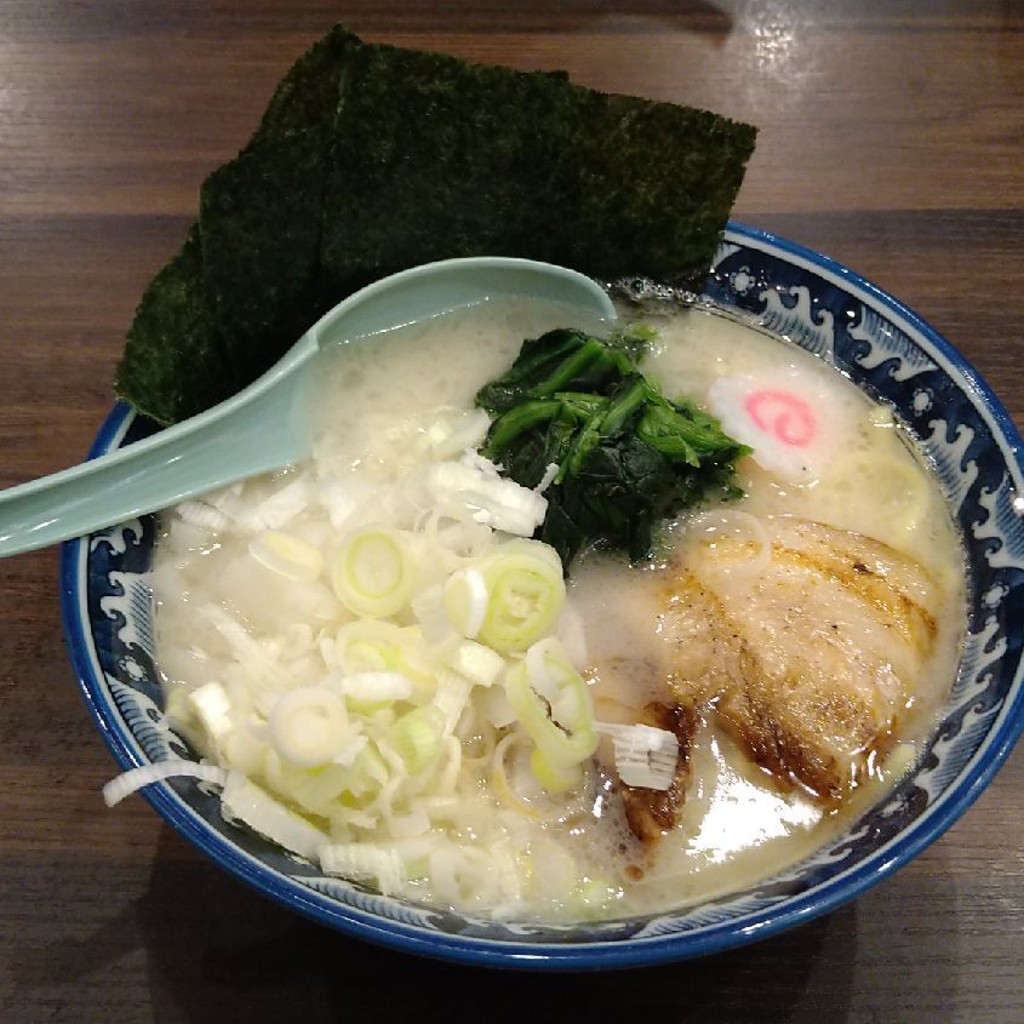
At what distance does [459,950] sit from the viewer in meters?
0.88

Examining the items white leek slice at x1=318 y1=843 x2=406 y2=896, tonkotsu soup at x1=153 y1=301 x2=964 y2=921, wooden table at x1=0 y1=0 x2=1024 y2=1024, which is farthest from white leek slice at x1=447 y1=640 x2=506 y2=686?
wooden table at x1=0 y1=0 x2=1024 y2=1024

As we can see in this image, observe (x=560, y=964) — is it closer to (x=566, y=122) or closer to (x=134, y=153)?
(x=566, y=122)

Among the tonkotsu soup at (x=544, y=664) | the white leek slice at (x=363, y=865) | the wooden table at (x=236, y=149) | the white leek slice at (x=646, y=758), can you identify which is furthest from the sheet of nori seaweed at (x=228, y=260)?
the white leek slice at (x=646, y=758)

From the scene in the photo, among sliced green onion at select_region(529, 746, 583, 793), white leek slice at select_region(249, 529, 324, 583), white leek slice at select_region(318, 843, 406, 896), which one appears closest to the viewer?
white leek slice at select_region(318, 843, 406, 896)

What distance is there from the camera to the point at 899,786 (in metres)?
1.12

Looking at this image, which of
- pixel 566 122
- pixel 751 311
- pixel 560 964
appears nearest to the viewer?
pixel 560 964

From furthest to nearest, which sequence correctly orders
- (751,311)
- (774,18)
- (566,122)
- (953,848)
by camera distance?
(774,18) → (751,311) → (566,122) → (953,848)

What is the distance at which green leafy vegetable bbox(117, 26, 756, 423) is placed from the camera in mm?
1335

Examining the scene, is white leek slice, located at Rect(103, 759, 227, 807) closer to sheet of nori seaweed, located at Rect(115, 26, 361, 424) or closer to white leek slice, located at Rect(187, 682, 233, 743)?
white leek slice, located at Rect(187, 682, 233, 743)

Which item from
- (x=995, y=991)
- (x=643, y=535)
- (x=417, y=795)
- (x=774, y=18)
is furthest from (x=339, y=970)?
(x=774, y=18)

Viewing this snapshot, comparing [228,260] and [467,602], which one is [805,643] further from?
[228,260]

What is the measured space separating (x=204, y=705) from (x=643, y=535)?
648 mm

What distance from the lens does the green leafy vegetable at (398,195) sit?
1.33 metres

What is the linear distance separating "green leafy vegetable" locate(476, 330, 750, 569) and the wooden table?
59 cm
